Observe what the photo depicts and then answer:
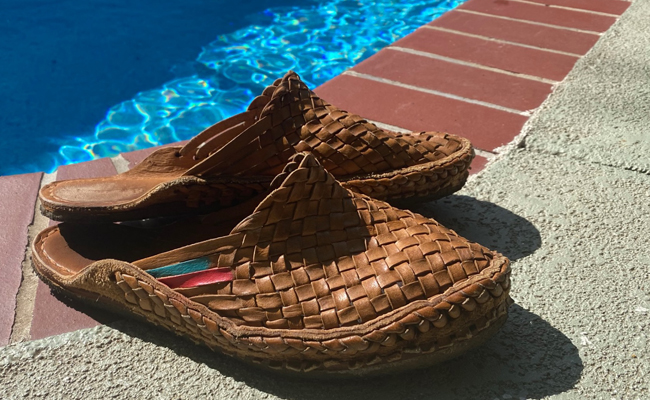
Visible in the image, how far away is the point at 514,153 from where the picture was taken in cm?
190

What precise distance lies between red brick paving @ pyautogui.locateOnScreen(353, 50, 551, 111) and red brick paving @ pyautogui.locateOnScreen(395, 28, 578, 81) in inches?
3.9

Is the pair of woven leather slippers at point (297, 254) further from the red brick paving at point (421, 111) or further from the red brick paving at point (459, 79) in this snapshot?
the red brick paving at point (459, 79)

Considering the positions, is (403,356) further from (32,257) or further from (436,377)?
(32,257)

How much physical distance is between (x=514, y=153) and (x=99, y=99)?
2712 mm

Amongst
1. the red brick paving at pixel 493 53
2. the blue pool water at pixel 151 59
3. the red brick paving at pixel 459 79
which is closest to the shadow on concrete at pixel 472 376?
the red brick paving at pixel 459 79

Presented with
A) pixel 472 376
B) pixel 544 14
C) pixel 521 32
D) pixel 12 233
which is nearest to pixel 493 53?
pixel 521 32

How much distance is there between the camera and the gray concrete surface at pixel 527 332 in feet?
3.61

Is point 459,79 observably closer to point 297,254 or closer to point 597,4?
point 597,4

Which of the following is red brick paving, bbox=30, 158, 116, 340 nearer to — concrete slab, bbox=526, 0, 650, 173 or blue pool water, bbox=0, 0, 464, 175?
concrete slab, bbox=526, 0, 650, 173

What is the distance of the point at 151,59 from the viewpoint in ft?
13.7

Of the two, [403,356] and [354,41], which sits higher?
[403,356]

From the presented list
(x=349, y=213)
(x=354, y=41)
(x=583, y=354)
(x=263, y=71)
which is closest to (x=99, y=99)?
(x=263, y=71)

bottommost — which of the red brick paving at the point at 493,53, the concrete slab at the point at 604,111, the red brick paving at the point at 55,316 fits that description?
the red brick paving at the point at 55,316

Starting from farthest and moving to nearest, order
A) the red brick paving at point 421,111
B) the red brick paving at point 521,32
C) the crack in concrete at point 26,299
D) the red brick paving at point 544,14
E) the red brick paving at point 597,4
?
the red brick paving at point 597,4, the red brick paving at point 544,14, the red brick paving at point 521,32, the red brick paving at point 421,111, the crack in concrete at point 26,299
